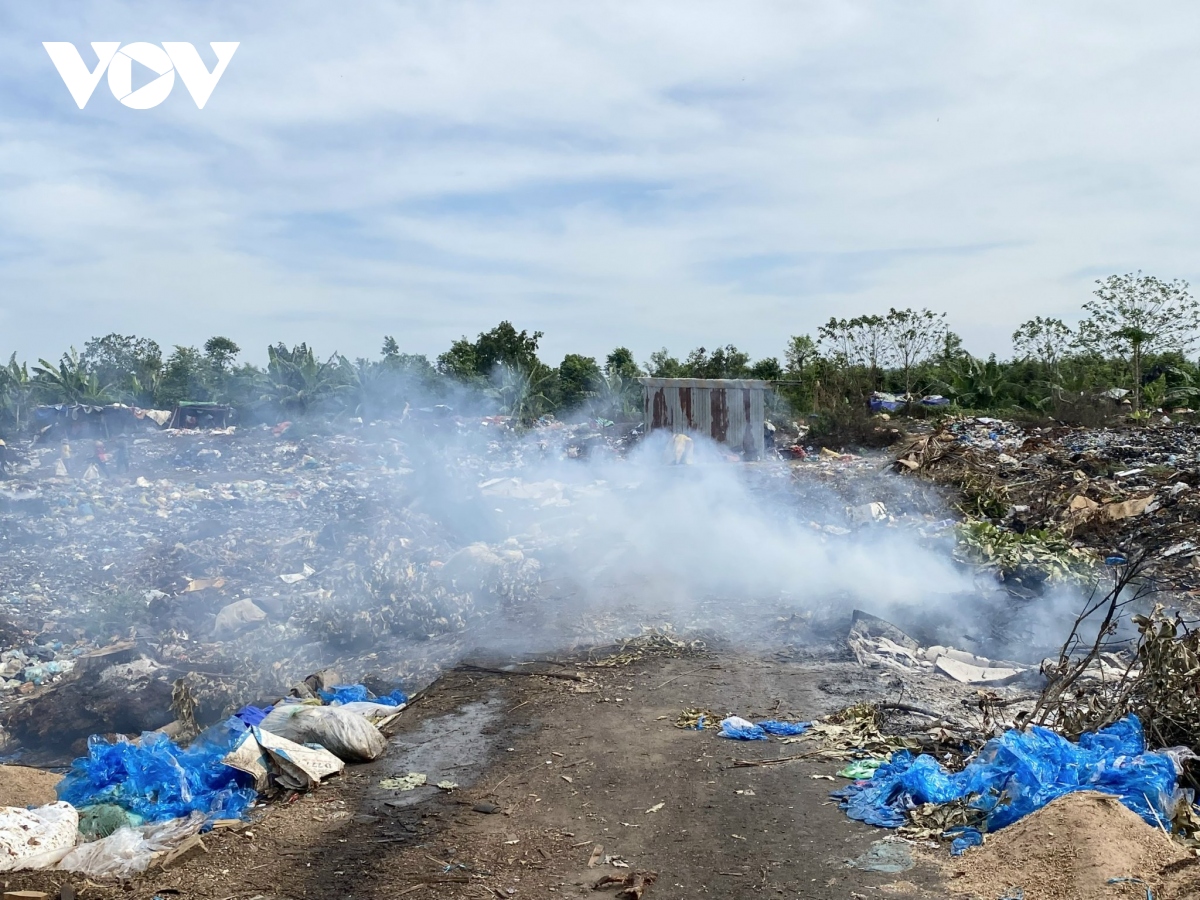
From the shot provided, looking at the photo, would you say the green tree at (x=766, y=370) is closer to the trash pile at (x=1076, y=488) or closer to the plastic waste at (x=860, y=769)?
the trash pile at (x=1076, y=488)

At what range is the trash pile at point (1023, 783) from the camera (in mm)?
3590

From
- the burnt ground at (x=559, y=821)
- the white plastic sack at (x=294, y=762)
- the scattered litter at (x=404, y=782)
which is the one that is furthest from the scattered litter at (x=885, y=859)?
the white plastic sack at (x=294, y=762)

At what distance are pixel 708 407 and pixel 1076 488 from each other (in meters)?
7.00

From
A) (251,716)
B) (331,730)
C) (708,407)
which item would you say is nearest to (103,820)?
(331,730)

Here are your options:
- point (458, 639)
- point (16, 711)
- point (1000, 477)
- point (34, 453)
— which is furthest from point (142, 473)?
point (1000, 477)

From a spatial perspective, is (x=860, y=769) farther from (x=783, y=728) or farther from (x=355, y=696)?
(x=355, y=696)

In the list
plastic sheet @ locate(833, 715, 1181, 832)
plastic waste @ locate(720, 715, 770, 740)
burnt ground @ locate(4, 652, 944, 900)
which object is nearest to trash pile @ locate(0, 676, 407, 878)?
burnt ground @ locate(4, 652, 944, 900)

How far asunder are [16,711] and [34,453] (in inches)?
373

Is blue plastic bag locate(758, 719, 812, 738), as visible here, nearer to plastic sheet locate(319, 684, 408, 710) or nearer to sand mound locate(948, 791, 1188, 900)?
sand mound locate(948, 791, 1188, 900)

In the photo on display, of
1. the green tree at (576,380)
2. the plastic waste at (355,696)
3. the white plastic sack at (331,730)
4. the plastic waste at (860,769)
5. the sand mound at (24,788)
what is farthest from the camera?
the green tree at (576,380)

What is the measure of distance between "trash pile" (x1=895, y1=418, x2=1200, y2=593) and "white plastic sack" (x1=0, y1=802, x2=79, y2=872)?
6.45 m

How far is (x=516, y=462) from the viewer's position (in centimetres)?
1483

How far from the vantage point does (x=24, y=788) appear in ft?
A: 16.0

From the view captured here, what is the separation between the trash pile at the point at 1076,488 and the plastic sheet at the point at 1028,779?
274 cm
